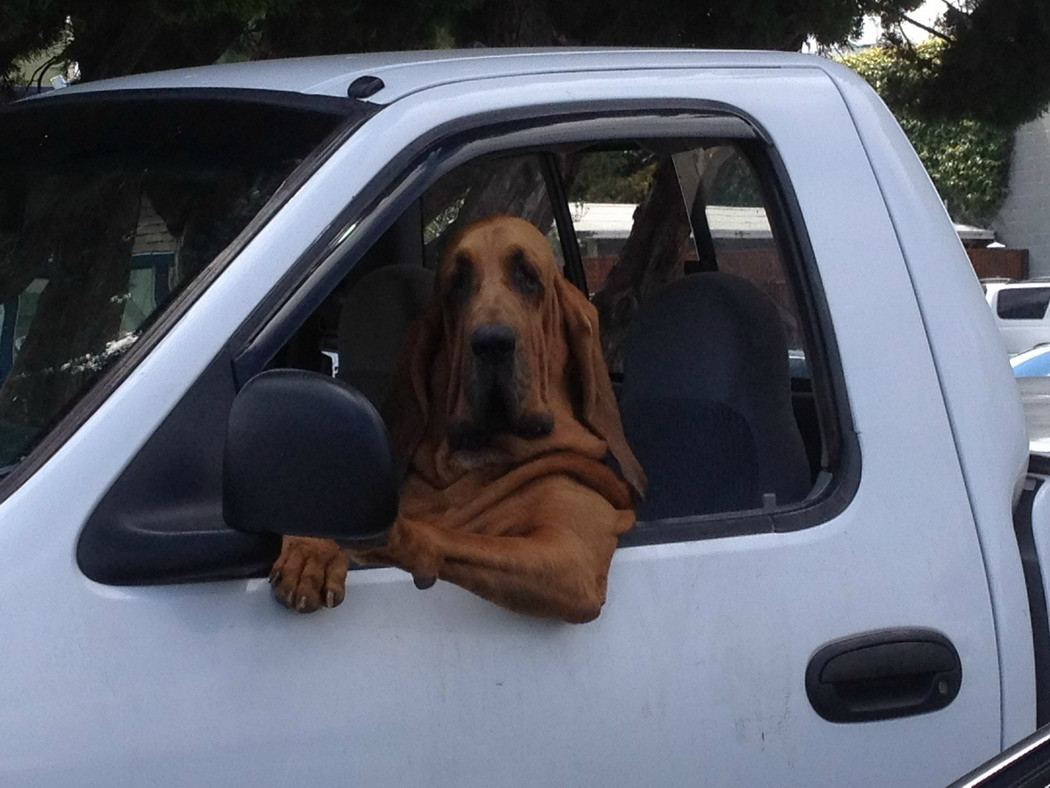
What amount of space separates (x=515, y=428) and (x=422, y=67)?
584mm

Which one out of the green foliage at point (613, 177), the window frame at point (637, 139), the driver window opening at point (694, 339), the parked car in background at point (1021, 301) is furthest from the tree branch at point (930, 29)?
the parked car in background at point (1021, 301)

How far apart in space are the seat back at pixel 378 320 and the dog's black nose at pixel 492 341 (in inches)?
20.9

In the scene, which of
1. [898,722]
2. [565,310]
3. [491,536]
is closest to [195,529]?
[491,536]

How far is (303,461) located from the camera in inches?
68.4

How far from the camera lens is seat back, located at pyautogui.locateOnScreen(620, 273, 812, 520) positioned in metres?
2.58

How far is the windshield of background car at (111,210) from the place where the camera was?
212 centimetres

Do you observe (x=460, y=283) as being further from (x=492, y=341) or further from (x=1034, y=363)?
(x=1034, y=363)

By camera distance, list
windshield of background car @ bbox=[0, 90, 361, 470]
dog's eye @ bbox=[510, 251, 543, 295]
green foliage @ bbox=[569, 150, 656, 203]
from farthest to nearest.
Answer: green foliage @ bbox=[569, 150, 656, 203], dog's eye @ bbox=[510, 251, 543, 295], windshield of background car @ bbox=[0, 90, 361, 470]

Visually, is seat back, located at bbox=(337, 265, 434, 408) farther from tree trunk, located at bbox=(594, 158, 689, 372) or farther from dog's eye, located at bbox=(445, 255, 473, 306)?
tree trunk, located at bbox=(594, 158, 689, 372)

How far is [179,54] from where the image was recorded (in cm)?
580

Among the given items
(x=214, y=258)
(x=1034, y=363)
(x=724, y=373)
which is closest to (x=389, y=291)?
(x=724, y=373)

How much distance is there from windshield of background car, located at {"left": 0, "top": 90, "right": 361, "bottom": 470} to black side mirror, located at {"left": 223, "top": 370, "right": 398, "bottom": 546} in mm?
349

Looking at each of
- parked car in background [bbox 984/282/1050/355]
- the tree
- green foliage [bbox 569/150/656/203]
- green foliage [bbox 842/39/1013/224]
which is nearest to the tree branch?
the tree

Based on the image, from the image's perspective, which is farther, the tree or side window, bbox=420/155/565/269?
the tree
